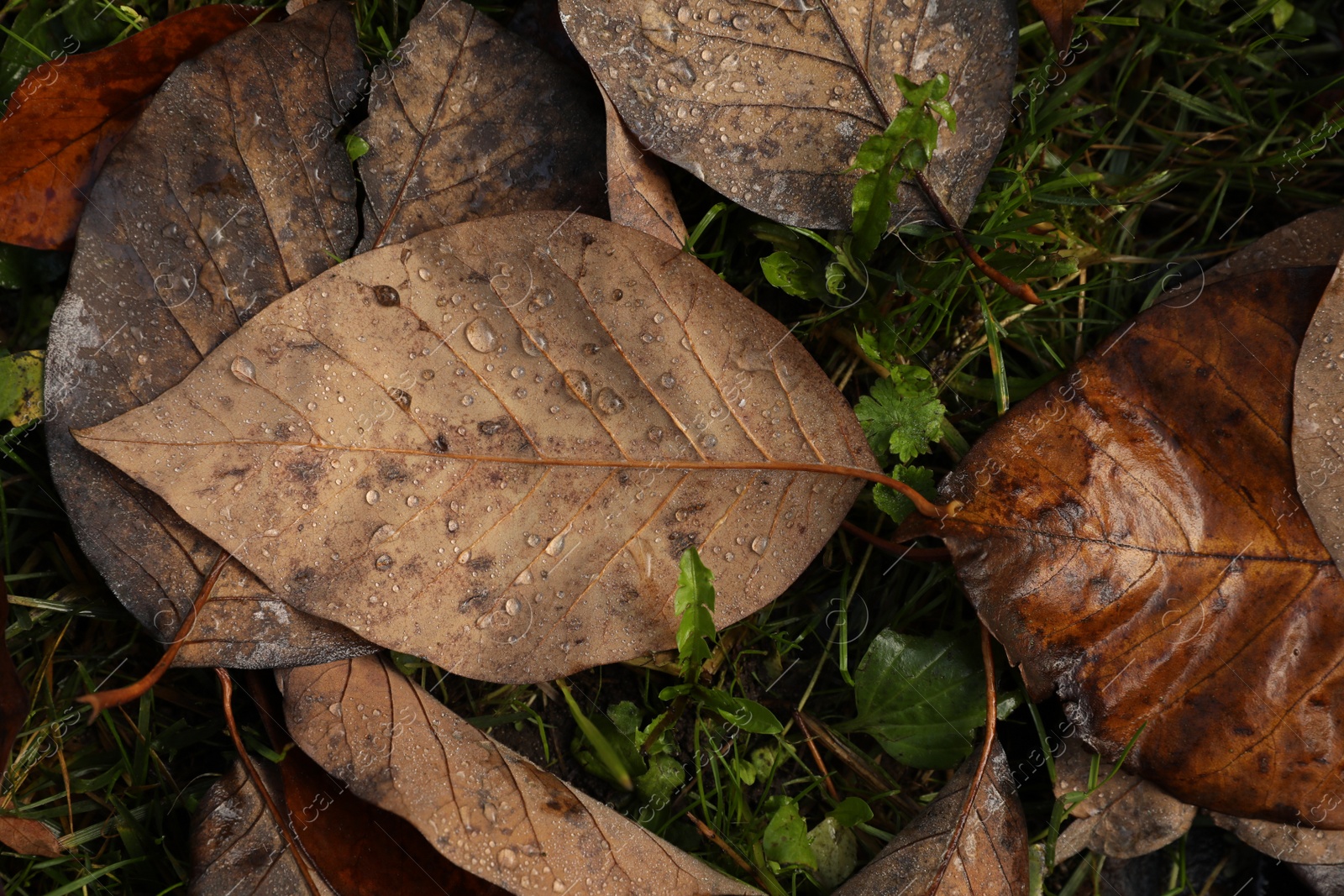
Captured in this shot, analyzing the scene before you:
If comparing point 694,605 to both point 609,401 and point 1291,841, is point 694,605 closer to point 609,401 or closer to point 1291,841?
point 609,401

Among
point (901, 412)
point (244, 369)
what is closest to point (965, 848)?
point (901, 412)

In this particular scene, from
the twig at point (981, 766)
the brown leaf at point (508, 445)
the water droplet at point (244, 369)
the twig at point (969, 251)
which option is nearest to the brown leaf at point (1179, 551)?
the twig at point (981, 766)

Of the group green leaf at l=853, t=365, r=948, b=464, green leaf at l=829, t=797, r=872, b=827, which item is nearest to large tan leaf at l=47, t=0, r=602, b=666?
green leaf at l=853, t=365, r=948, b=464

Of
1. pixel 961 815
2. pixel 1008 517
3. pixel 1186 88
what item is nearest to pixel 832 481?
pixel 1008 517

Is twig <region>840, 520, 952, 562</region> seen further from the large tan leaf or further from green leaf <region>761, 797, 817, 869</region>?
the large tan leaf

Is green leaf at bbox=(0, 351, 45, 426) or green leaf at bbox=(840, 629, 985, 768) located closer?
green leaf at bbox=(0, 351, 45, 426)

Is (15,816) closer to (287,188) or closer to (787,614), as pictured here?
(287,188)
